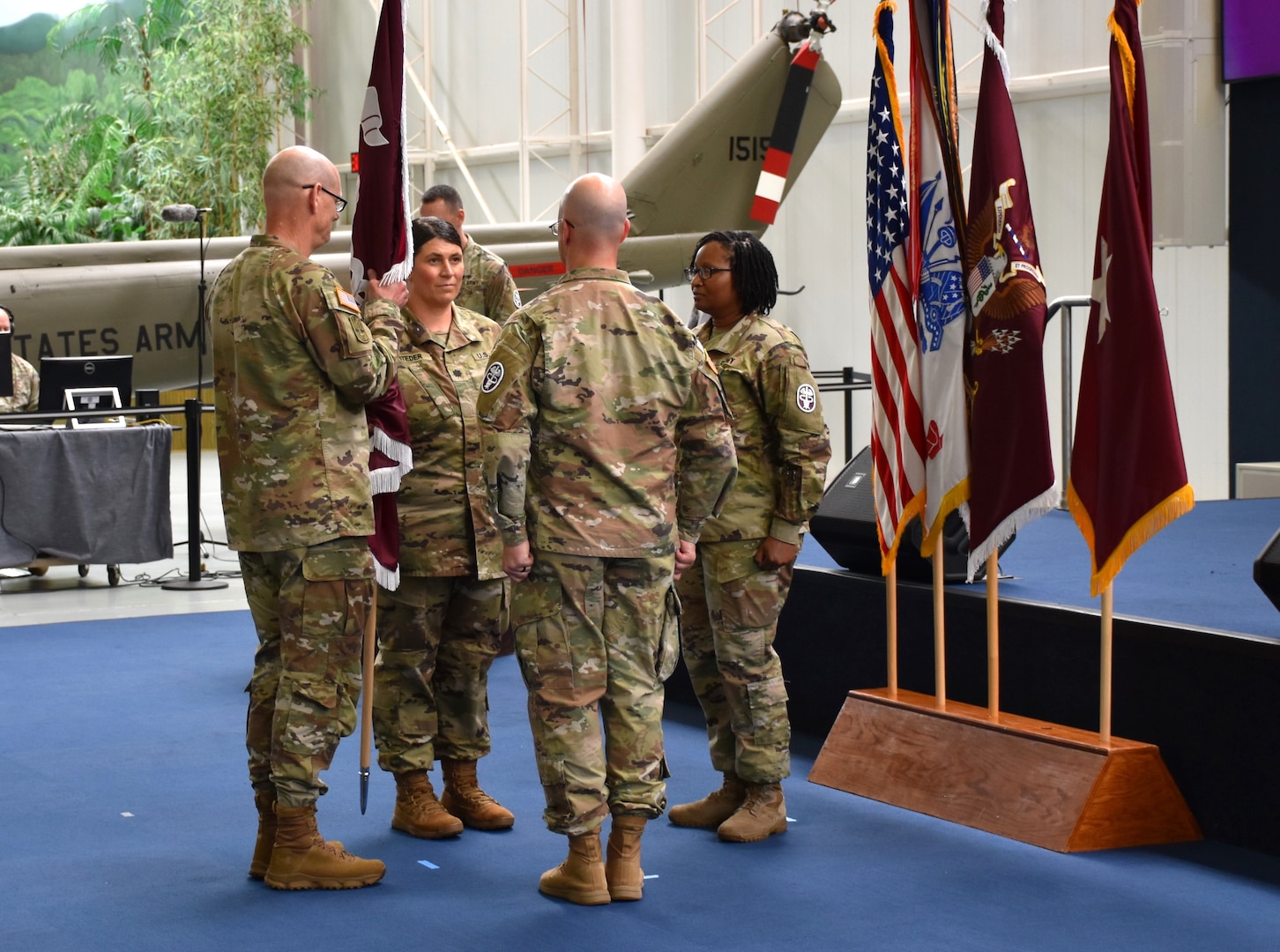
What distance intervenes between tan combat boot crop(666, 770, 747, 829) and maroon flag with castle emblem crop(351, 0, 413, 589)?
1.03 metres

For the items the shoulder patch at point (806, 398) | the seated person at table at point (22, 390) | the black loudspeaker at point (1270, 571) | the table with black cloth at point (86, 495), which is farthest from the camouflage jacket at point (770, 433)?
the seated person at table at point (22, 390)

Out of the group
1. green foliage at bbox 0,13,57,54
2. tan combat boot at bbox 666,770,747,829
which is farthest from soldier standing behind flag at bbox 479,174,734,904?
green foliage at bbox 0,13,57,54

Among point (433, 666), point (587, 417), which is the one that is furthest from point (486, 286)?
point (587, 417)

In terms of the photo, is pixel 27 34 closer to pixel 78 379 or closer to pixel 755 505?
pixel 78 379

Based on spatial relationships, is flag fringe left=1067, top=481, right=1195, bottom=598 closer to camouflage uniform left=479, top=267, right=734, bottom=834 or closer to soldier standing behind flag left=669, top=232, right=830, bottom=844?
soldier standing behind flag left=669, top=232, right=830, bottom=844

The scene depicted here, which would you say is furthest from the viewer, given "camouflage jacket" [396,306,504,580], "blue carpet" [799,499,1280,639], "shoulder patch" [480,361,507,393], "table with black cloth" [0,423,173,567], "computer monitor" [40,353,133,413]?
"computer monitor" [40,353,133,413]

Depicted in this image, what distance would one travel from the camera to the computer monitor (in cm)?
812

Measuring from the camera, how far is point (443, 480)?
3721 mm

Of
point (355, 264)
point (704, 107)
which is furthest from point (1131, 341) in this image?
point (704, 107)

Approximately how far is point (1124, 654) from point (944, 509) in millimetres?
608

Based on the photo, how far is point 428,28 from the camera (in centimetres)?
1727

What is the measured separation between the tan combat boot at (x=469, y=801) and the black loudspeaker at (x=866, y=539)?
1529mm

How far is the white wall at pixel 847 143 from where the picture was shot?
10.2 m

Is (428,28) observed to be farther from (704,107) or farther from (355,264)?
(355,264)
